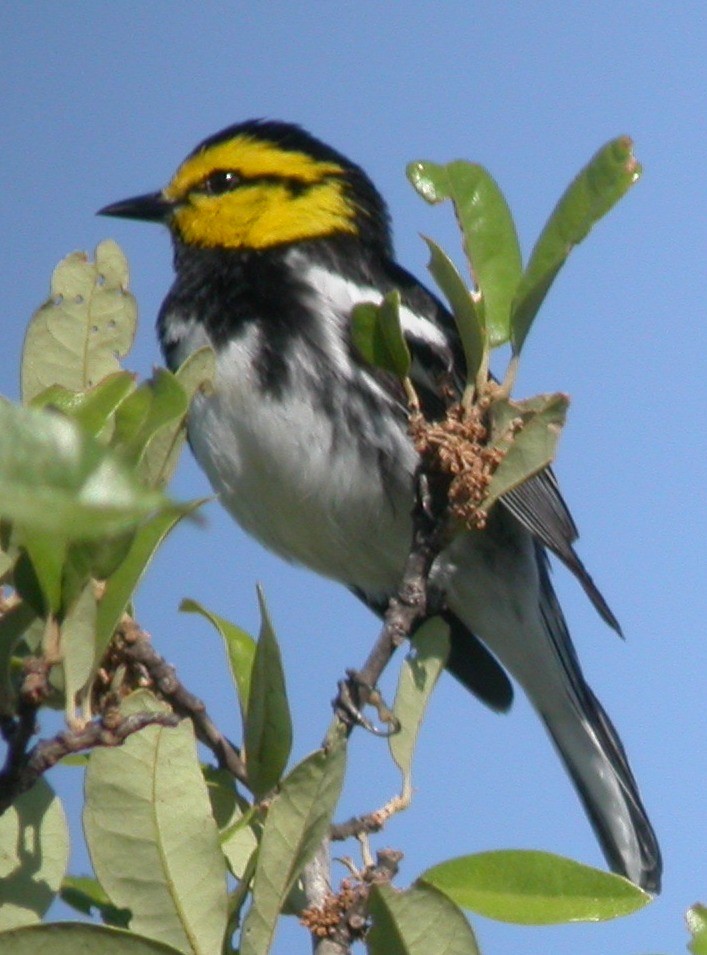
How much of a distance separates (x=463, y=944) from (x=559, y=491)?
265 centimetres

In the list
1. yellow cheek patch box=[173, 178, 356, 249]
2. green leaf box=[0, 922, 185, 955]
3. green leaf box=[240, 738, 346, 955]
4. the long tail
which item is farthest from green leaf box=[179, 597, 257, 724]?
yellow cheek patch box=[173, 178, 356, 249]

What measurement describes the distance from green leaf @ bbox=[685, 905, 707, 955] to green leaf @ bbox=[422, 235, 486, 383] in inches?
33.7

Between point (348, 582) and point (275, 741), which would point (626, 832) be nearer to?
point (348, 582)

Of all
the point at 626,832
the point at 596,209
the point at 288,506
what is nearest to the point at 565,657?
the point at 626,832

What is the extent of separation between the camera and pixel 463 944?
1312 millimetres

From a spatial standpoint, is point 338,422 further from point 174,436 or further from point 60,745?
point 60,745

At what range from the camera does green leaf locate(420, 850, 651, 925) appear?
4.73ft

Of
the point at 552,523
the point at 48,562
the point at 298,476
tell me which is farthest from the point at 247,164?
the point at 48,562

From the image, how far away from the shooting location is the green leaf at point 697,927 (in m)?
1.39

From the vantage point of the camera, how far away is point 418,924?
4.29ft

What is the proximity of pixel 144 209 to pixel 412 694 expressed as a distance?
277cm

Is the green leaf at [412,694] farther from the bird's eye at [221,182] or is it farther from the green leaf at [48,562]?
the bird's eye at [221,182]

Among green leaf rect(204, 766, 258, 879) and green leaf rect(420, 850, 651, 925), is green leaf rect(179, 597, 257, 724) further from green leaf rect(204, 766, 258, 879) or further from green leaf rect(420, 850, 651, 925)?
green leaf rect(420, 850, 651, 925)

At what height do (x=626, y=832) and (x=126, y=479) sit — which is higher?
(x=126, y=479)
